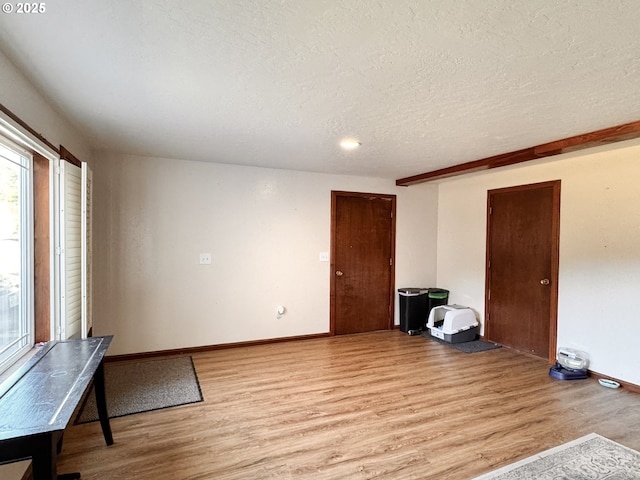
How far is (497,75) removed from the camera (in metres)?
1.80

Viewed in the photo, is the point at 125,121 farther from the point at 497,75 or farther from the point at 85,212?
the point at 497,75

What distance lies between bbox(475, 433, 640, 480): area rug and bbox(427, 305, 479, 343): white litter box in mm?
2199

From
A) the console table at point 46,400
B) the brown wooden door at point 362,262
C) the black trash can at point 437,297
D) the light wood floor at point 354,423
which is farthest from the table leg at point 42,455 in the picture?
the black trash can at point 437,297

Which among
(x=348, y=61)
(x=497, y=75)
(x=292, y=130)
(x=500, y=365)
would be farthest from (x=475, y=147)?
(x=500, y=365)

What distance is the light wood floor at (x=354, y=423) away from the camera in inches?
82.8

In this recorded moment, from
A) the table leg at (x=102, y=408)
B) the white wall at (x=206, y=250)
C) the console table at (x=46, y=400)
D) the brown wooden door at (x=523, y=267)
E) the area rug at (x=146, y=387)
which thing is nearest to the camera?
the console table at (x=46, y=400)

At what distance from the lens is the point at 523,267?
165 inches

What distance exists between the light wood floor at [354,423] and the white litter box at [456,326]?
69 cm

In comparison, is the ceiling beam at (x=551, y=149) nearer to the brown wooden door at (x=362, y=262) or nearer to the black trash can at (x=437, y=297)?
the brown wooden door at (x=362, y=262)

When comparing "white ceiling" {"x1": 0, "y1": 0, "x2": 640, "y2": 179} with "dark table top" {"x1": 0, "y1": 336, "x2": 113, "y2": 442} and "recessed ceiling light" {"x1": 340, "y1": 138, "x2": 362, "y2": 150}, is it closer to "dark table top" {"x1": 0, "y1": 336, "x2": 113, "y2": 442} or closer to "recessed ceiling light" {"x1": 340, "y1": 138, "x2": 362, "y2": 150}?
"recessed ceiling light" {"x1": 340, "y1": 138, "x2": 362, "y2": 150}

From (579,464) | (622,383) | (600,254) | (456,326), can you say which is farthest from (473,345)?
(579,464)

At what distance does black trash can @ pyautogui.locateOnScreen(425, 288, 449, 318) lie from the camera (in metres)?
5.10

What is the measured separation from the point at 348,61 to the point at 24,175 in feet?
7.25

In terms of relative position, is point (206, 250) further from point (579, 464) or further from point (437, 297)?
point (579, 464)
